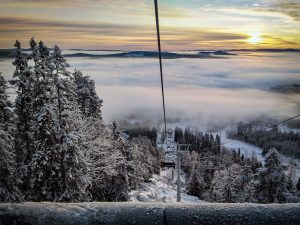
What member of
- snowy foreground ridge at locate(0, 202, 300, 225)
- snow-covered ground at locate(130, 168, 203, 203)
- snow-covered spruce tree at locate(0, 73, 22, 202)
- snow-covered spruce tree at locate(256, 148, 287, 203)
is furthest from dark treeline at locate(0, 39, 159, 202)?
snow-covered spruce tree at locate(256, 148, 287, 203)

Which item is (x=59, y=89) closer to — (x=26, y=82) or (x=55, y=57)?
(x=55, y=57)

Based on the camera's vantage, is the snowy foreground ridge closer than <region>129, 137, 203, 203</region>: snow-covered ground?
Yes

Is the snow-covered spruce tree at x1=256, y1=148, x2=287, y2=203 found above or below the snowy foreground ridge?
below

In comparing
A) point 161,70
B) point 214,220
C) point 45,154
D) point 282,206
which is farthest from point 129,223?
point 45,154

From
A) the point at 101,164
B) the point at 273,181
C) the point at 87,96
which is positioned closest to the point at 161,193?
the point at 273,181

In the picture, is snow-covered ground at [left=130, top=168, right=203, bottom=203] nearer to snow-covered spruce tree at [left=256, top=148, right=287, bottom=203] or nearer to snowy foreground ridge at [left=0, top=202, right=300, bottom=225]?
snow-covered spruce tree at [left=256, top=148, right=287, bottom=203]

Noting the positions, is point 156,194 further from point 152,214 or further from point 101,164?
point 152,214
